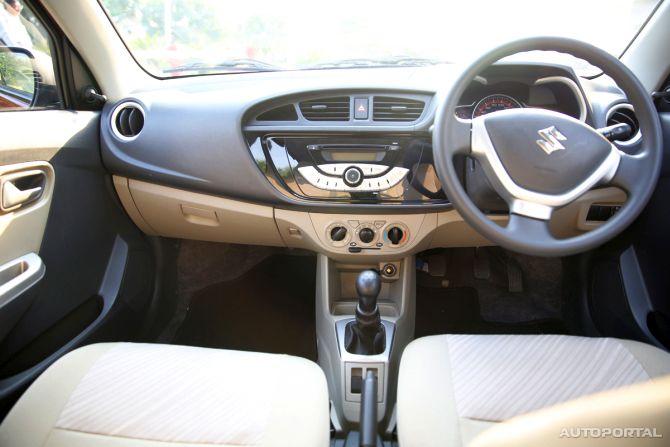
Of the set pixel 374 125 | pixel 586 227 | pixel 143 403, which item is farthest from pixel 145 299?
pixel 586 227

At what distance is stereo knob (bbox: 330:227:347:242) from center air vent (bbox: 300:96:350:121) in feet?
1.14

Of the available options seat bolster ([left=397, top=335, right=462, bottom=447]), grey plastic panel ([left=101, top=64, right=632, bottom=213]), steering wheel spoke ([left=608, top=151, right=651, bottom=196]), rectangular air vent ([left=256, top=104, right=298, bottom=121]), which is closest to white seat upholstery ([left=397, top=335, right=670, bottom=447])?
seat bolster ([left=397, top=335, right=462, bottom=447])

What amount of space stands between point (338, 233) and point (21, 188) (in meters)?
0.90

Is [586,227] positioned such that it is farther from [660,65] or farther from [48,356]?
[48,356]

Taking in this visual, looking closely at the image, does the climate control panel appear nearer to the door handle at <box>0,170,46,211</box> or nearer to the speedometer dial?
the speedometer dial

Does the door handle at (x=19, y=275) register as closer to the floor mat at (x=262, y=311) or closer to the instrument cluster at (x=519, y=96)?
the floor mat at (x=262, y=311)

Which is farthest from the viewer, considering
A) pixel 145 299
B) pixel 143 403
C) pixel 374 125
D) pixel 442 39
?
pixel 145 299

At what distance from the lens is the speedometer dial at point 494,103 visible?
139 centimetres

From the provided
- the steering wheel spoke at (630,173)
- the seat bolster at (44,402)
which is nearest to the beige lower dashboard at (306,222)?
the steering wheel spoke at (630,173)

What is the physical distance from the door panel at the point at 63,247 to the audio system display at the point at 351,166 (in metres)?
0.56

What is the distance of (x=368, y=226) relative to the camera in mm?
1473

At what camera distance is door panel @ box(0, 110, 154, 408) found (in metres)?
1.22

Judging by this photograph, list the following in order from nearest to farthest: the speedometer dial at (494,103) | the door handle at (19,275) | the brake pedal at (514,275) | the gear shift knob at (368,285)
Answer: the door handle at (19,275) → the gear shift knob at (368,285) → the speedometer dial at (494,103) → the brake pedal at (514,275)

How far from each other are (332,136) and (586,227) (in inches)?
33.8
